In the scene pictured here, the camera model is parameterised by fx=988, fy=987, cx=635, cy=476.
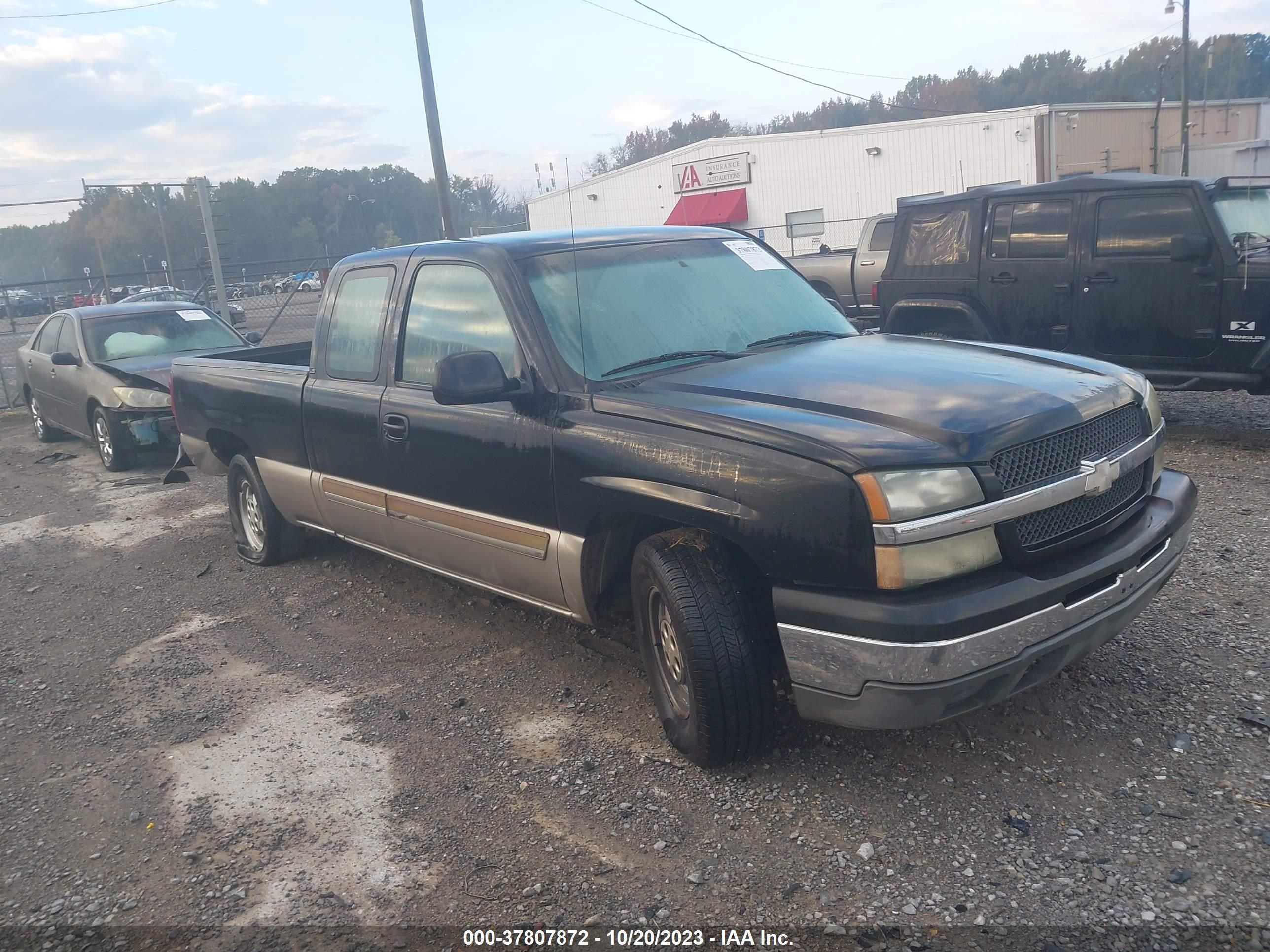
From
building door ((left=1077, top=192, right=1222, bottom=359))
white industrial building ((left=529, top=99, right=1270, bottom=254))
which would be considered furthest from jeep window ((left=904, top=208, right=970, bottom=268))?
white industrial building ((left=529, top=99, right=1270, bottom=254))

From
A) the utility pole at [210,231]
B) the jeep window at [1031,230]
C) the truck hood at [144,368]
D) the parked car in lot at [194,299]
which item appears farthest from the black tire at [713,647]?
the parked car in lot at [194,299]

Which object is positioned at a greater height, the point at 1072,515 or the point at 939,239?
the point at 939,239

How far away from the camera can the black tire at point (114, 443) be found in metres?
10.1

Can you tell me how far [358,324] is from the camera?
504 cm

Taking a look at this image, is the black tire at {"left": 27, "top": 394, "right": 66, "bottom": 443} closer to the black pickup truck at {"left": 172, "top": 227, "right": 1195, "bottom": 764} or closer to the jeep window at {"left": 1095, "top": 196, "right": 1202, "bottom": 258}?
the black pickup truck at {"left": 172, "top": 227, "right": 1195, "bottom": 764}

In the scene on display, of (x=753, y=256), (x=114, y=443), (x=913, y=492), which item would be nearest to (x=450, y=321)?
(x=753, y=256)

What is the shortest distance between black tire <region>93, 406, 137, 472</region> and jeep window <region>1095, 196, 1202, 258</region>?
9.33 metres

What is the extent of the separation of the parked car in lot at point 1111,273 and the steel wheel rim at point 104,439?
7.89 metres

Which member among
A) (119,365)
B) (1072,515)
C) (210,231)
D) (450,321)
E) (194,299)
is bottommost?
(1072,515)

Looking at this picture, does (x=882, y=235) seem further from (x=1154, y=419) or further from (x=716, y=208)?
(x=716, y=208)

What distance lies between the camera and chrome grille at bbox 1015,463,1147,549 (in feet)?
9.96

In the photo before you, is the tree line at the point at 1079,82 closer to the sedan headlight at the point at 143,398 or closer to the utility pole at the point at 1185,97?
the utility pole at the point at 1185,97

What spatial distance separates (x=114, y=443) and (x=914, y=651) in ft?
31.5

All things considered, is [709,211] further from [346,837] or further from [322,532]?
[346,837]
